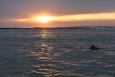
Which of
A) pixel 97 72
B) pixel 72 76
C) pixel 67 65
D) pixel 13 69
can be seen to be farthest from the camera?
pixel 67 65

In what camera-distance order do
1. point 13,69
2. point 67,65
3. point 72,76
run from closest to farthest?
point 72,76 → point 13,69 → point 67,65

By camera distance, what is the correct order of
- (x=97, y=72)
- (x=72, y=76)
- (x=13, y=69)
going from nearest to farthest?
(x=72, y=76)
(x=97, y=72)
(x=13, y=69)

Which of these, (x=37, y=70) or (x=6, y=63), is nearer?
(x=37, y=70)

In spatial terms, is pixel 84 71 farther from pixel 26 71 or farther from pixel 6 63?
pixel 6 63

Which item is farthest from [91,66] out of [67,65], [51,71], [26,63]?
[26,63]

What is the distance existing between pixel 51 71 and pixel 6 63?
29.2ft

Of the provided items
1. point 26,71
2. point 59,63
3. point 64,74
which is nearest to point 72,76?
point 64,74

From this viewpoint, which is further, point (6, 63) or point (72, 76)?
point (6, 63)

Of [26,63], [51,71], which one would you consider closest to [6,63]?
[26,63]

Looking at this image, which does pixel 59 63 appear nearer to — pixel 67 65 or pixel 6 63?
pixel 67 65

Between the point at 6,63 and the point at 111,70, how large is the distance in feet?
47.0

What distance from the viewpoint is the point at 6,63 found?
45.8m

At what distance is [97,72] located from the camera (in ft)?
125

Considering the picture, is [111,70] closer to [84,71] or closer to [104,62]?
[84,71]
